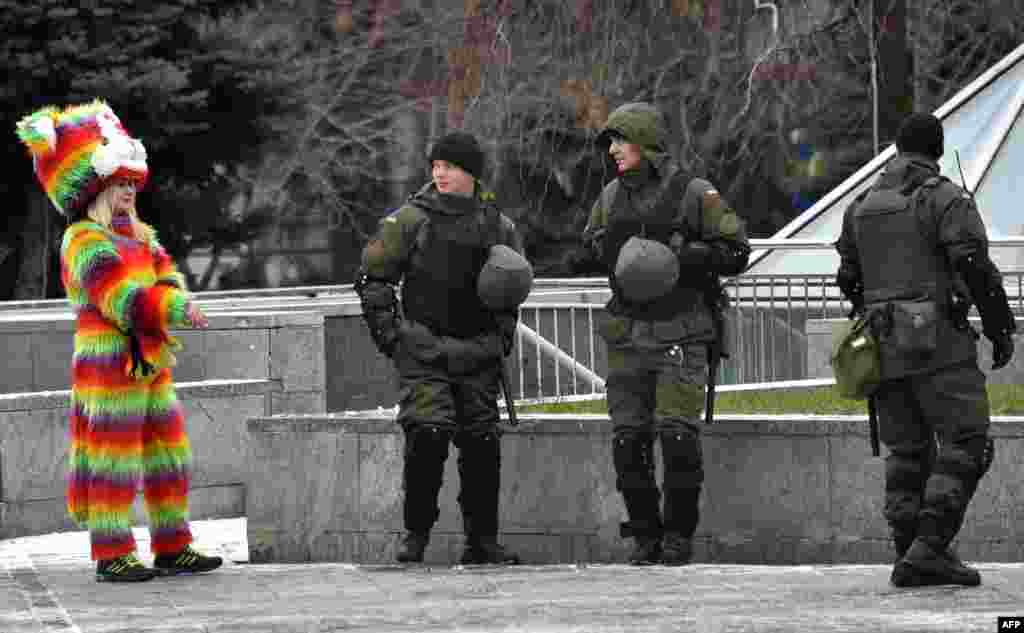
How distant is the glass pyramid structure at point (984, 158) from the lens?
17969mm

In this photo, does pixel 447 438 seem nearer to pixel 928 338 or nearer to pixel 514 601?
pixel 514 601

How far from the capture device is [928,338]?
8914 millimetres

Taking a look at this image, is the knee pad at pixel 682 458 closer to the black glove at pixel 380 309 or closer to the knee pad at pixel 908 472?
the knee pad at pixel 908 472

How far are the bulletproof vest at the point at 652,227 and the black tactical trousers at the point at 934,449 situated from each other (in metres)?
Result: 1.21

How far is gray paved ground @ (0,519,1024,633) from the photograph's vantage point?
8359 millimetres

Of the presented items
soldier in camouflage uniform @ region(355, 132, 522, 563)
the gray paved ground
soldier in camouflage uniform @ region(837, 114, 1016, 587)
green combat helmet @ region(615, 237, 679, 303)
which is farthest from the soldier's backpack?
soldier in camouflage uniform @ region(355, 132, 522, 563)

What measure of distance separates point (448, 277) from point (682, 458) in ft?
4.04

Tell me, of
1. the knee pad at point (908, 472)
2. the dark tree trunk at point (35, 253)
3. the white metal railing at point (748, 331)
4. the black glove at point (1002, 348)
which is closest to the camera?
the black glove at point (1002, 348)

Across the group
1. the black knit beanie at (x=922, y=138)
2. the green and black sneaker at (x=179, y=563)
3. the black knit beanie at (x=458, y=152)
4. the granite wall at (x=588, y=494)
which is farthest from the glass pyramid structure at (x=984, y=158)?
the black knit beanie at (x=922, y=138)

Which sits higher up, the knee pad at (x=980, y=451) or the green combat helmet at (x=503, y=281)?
the green combat helmet at (x=503, y=281)

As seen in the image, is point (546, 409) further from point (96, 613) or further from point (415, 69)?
point (415, 69)

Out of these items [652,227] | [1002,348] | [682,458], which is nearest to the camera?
[1002,348]

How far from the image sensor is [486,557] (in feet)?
34.3

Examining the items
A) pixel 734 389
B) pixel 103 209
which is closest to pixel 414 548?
pixel 103 209
